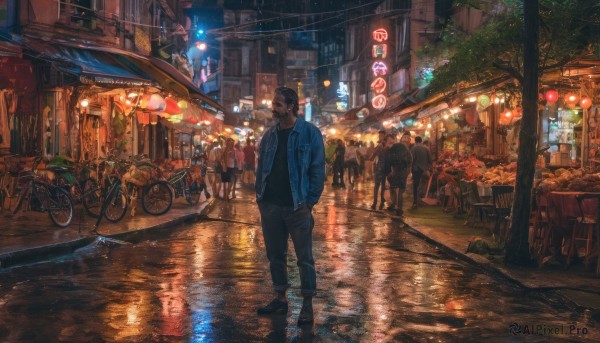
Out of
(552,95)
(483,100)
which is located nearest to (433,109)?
(483,100)

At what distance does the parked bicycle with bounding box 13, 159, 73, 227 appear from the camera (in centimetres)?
1397

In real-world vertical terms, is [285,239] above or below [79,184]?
below

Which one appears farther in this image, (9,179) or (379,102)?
(379,102)

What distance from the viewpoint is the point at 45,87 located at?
18516mm

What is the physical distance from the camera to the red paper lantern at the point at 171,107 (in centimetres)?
2220

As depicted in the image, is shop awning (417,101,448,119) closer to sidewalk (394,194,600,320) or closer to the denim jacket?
sidewalk (394,194,600,320)

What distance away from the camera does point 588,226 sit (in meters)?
9.73

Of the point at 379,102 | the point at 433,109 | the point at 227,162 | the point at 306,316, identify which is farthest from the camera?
the point at 379,102

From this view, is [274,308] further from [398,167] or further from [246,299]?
[398,167]

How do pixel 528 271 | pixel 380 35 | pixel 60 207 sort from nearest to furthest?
pixel 528 271 < pixel 60 207 < pixel 380 35

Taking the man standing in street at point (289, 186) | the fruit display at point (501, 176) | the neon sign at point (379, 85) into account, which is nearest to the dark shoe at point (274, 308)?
the man standing in street at point (289, 186)

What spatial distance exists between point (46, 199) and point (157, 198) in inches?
140

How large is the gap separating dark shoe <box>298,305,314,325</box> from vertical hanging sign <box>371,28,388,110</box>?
35636 mm

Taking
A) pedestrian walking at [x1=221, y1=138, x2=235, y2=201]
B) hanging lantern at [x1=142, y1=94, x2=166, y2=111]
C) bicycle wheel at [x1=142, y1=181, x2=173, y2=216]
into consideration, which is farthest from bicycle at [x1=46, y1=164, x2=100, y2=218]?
pedestrian walking at [x1=221, y1=138, x2=235, y2=201]
